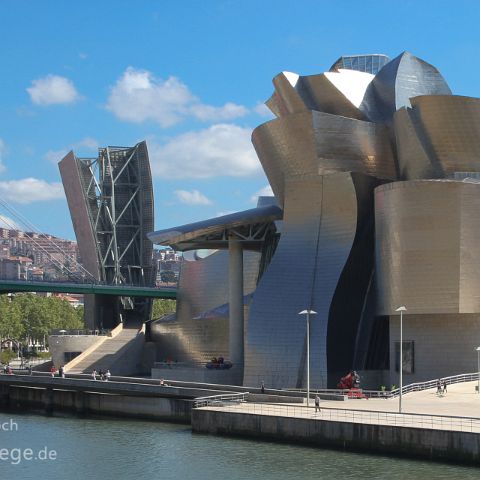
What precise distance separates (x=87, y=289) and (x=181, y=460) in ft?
148

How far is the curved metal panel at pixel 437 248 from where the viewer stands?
4438 cm

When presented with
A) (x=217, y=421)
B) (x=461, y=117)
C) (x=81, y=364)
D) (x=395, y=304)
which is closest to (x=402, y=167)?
(x=461, y=117)

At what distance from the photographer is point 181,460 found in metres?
30.5

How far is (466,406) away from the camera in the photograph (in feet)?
116

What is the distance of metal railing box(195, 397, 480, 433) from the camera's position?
30.0 meters

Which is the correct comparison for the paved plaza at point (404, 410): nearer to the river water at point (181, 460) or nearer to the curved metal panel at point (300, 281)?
the river water at point (181, 460)

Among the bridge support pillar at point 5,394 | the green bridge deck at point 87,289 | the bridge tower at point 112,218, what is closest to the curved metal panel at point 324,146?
the bridge support pillar at point 5,394

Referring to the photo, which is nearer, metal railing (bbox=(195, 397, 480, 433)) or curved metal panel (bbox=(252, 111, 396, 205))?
metal railing (bbox=(195, 397, 480, 433))

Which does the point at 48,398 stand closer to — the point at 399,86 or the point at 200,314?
the point at 200,314

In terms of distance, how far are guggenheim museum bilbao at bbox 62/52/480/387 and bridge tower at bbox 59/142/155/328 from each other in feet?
87.5

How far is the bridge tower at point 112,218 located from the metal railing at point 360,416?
43.2m

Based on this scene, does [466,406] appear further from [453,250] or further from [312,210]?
[312,210]

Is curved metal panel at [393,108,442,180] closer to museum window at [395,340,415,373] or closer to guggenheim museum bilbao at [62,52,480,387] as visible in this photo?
guggenheim museum bilbao at [62,52,480,387]

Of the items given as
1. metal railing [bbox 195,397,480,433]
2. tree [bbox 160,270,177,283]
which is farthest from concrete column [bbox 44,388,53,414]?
tree [bbox 160,270,177,283]
